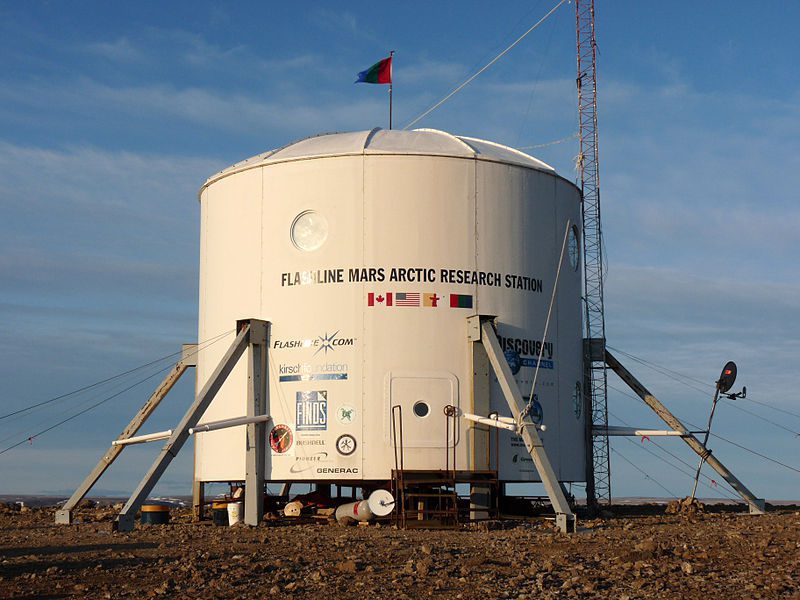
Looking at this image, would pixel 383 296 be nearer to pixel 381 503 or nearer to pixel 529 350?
pixel 529 350

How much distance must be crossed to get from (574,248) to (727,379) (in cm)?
597

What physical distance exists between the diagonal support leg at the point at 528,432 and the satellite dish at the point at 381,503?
11.2ft

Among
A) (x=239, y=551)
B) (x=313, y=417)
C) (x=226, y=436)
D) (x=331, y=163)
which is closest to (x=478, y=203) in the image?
(x=331, y=163)

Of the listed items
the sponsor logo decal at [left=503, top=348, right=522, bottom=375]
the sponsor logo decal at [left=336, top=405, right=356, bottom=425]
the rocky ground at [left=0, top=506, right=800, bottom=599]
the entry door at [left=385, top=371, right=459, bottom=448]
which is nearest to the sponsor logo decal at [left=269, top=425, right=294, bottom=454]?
the sponsor logo decal at [left=336, top=405, right=356, bottom=425]

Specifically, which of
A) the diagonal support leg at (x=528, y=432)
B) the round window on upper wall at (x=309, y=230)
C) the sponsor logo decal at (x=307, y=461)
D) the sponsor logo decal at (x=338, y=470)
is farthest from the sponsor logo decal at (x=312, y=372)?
the diagonal support leg at (x=528, y=432)

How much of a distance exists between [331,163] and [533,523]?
10.2 meters

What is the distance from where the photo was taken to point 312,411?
94.6 ft

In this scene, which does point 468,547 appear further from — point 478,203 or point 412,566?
point 478,203

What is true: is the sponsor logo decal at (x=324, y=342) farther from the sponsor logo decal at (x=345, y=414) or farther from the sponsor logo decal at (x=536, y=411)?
the sponsor logo decal at (x=536, y=411)

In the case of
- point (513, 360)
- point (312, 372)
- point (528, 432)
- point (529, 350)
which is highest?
point (529, 350)

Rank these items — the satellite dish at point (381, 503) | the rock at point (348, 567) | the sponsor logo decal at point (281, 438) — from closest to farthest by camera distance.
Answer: the rock at point (348, 567) < the satellite dish at point (381, 503) < the sponsor logo decal at point (281, 438)

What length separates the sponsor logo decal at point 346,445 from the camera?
28.4 metres

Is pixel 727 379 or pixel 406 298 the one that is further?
pixel 727 379

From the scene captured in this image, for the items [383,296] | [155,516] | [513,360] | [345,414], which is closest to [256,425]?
[345,414]
